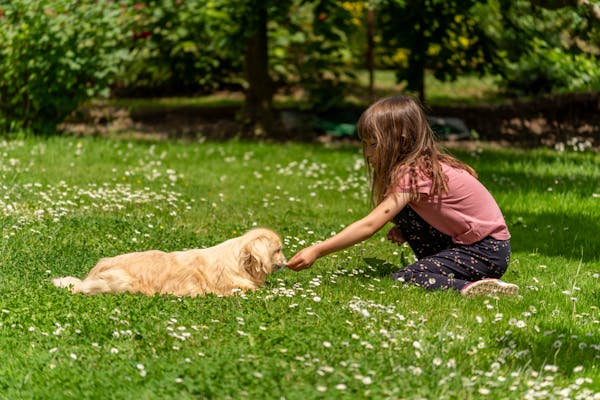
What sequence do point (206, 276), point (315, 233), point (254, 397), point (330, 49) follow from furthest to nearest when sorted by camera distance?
point (330, 49) → point (315, 233) → point (206, 276) → point (254, 397)

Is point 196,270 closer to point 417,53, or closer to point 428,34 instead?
point 417,53

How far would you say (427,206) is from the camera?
245 inches

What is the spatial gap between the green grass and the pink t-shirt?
0.50 m

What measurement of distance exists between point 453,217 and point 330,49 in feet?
30.4

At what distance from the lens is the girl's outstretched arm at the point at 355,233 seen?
19.1 feet

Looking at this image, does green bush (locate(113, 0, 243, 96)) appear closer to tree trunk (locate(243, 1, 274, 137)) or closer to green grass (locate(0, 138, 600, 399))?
tree trunk (locate(243, 1, 274, 137))

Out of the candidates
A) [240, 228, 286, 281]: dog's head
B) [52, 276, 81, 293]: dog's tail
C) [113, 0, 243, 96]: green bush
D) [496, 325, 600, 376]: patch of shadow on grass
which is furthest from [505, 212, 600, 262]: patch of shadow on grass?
[113, 0, 243, 96]: green bush

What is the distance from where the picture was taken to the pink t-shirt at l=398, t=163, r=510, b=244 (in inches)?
244

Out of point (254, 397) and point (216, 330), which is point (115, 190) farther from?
point (254, 397)

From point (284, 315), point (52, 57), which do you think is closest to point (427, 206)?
point (284, 315)

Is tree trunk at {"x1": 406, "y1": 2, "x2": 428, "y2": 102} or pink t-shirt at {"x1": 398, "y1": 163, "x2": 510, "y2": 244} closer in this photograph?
pink t-shirt at {"x1": 398, "y1": 163, "x2": 510, "y2": 244}

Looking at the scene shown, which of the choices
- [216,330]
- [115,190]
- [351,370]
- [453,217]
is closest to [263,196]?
[115,190]

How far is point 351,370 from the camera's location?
4.34m

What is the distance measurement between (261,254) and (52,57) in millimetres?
8314
